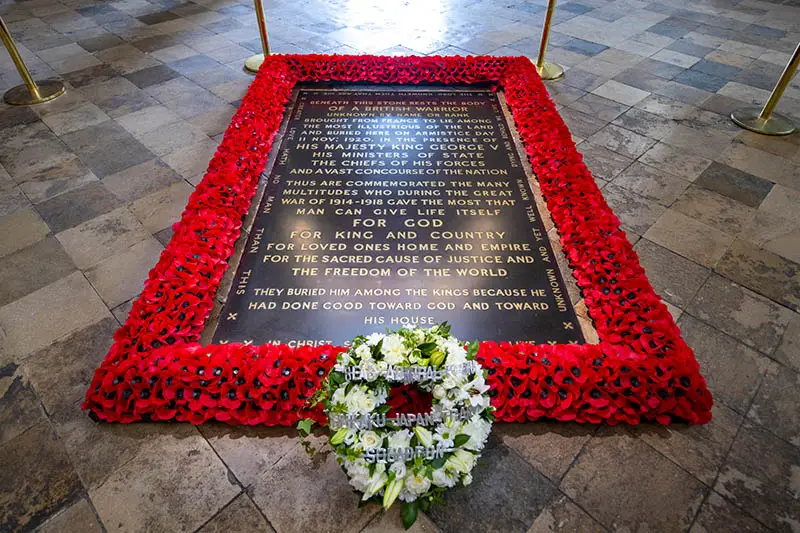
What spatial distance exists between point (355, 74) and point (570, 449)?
494 cm

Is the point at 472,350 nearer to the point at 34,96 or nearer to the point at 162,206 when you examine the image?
the point at 162,206

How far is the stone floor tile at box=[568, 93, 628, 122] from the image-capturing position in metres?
5.29

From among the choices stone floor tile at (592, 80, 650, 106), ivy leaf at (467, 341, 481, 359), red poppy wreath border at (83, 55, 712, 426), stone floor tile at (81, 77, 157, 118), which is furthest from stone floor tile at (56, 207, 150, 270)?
stone floor tile at (592, 80, 650, 106)

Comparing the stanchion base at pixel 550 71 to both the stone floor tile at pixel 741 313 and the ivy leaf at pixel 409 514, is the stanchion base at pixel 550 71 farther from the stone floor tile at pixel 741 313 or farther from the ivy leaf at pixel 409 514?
the ivy leaf at pixel 409 514

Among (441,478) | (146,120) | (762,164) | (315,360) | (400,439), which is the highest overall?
(400,439)

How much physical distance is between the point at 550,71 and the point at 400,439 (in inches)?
231

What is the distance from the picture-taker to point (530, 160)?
14.3 ft

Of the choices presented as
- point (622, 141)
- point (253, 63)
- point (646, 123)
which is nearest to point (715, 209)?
point (622, 141)

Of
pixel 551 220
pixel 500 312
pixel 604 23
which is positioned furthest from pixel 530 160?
pixel 604 23

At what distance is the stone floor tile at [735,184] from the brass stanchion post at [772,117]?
1.07 m

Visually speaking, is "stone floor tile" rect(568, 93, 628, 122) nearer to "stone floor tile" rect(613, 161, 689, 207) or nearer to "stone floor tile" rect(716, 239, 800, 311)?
"stone floor tile" rect(613, 161, 689, 207)

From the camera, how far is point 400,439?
184 centimetres

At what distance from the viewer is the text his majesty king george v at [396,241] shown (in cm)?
297

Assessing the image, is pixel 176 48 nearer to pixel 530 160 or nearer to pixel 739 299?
pixel 530 160
